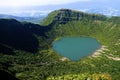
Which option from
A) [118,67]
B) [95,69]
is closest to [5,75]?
[95,69]

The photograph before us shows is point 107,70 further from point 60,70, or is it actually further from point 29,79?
point 29,79

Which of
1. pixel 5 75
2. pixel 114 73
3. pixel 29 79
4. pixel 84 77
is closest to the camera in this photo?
pixel 84 77

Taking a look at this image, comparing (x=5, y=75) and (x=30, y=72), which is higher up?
(x=5, y=75)

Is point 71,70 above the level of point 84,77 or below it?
below

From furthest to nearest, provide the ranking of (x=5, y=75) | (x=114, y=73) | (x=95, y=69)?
(x=95, y=69), (x=114, y=73), (x=5, y=75)

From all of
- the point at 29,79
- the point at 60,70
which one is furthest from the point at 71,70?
the point at 29,79

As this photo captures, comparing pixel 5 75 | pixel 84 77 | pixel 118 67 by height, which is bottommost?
pixel 118 67

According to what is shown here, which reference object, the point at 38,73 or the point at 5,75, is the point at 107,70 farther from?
the point at 5,75

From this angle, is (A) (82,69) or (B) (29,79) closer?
(B) (29,79)

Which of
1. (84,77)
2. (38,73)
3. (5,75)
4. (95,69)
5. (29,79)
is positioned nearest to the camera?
(84,77)
